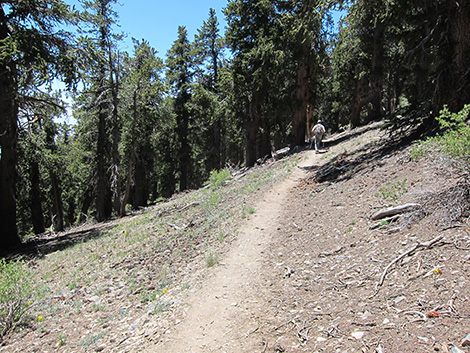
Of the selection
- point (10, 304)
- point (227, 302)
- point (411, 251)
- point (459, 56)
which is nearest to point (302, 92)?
point (459, 56)

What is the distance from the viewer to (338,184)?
920cm

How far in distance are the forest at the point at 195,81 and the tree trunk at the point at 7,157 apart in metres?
0.04

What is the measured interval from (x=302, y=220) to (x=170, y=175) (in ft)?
94.1

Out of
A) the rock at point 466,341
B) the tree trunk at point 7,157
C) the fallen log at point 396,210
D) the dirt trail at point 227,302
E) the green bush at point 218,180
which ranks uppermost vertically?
the tree trunk at point 7,157

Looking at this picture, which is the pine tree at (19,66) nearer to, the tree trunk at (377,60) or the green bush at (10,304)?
the green bush at (10,304)

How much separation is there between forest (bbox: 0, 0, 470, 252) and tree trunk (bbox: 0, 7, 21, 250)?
0.04 metres

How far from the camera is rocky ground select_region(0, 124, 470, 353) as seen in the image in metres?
3.55

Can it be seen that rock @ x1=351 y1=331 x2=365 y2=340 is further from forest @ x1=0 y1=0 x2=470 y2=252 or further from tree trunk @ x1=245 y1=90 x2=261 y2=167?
tree trunk @ x1=245 y1=90 x2=261 y2=167

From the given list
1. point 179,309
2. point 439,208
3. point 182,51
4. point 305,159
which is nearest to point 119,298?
point 179,309

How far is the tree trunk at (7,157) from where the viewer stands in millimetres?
12570

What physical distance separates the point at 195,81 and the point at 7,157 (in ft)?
56.6

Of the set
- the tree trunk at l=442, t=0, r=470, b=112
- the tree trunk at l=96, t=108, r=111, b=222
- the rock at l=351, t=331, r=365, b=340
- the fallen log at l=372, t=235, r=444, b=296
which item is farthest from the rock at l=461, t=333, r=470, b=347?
the tree trunk at l=96, t=108, r=111, b=222

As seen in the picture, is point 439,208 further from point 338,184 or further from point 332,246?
point 338,184

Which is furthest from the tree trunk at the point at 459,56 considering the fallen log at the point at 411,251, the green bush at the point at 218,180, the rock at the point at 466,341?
the green bush at the point at 218,180
